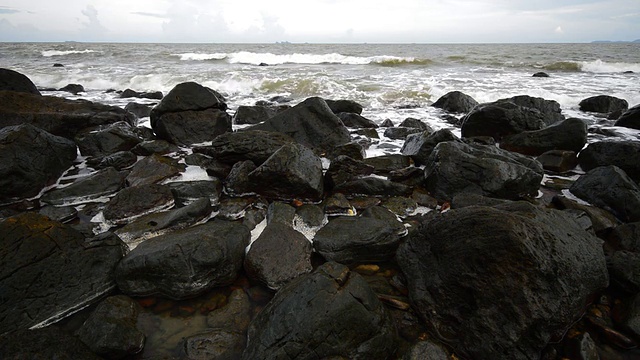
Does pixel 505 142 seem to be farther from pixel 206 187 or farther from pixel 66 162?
pixel 66 162

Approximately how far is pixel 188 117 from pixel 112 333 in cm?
516

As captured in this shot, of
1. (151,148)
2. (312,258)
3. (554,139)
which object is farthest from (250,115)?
(554,139)

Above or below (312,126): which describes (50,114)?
above

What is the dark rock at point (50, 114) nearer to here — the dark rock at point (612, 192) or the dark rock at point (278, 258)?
the dark rock at point (278, 258)

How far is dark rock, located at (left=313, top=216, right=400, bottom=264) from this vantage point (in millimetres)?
3174

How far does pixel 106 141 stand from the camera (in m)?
5.94

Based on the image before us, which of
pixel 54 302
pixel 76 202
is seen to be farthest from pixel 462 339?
pixel 76 202

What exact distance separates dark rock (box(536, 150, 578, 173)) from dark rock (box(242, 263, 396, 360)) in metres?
4.73

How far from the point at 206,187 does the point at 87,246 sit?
1.71 meters

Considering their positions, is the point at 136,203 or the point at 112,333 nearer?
the point at 112,333

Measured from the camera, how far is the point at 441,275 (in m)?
2.57

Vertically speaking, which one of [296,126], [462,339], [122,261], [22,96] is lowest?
[462,339]

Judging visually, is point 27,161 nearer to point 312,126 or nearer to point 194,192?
point 194,192

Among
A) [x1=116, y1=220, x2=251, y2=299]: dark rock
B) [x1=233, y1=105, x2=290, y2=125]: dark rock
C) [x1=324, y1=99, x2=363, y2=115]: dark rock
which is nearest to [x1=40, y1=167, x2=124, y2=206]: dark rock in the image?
[x1=116, y1=220, x2=251, y2=299]: dark rock
